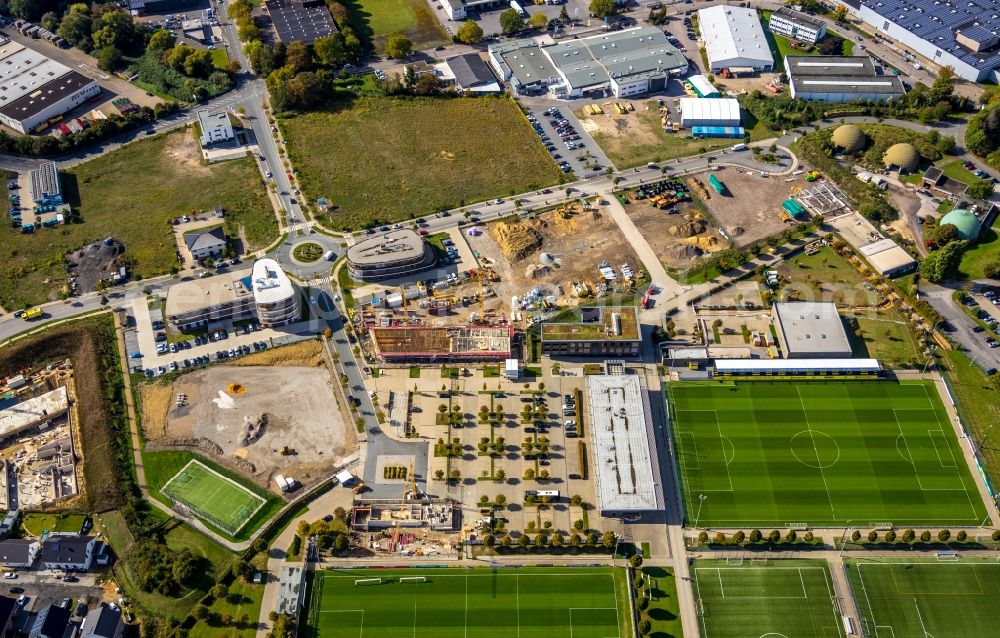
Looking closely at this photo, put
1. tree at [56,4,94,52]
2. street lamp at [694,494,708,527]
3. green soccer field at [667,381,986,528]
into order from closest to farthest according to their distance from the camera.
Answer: street lamp at [694,494,708,527], green soccer field at [667,381,986,528], tree at [56,4,94,52]

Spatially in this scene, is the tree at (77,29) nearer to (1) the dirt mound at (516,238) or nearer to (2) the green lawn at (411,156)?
(2) the green lawn at (411,156)

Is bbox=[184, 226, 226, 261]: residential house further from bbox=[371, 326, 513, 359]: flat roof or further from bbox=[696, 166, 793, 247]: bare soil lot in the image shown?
bbox=[696, 166, 793, 247]: bare soil lot

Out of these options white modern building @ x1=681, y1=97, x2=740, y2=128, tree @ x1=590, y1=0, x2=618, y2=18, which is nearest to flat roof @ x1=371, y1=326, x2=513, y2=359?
white modern building @ x1=681, y1=97, x2=740, y2=128

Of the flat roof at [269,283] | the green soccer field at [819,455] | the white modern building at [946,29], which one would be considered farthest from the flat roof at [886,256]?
the flat roof at [269,283]

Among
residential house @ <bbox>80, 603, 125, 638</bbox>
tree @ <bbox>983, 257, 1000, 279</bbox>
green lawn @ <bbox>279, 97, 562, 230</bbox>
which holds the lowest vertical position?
residential house @ <bbox>80, 603, 125, 638</bbox>

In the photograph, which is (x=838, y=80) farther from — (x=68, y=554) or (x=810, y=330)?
(x=68, y=554)

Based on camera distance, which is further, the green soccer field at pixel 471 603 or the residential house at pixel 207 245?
the residential house at pixel 207 245
